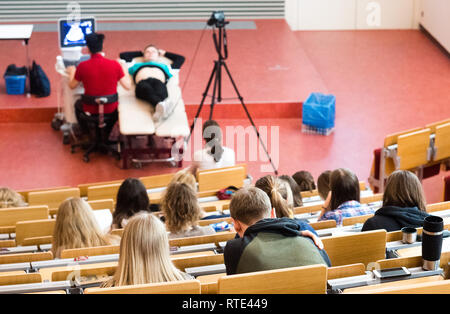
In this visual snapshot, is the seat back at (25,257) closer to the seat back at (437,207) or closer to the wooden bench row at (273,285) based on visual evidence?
the wooden bench row at (273,285)

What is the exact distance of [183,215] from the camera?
14.5 ft

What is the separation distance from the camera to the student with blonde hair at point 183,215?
440 centimetres

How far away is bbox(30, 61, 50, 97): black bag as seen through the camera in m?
9.11

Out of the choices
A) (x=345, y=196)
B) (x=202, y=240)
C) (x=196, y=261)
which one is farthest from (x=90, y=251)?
(x=345, y=196)

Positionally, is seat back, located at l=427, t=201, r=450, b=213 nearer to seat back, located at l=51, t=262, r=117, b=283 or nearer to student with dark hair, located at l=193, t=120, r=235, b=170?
seat back, located at l=51, t=262, r=117, b=283

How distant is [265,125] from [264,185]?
4711 mm

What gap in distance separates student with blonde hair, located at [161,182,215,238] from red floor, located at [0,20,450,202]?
10.3 feet

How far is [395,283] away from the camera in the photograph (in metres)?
3.12

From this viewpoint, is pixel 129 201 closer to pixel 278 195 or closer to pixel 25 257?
pixel 25 257

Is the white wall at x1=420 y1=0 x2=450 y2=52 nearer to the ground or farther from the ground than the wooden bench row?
farther from the ground

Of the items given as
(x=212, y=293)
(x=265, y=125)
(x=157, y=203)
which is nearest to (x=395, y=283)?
(x=212, y=293)

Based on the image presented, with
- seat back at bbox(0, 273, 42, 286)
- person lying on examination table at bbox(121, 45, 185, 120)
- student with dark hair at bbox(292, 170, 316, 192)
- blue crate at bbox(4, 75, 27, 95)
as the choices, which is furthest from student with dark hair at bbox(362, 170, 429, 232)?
blue crate at bbox(4, 75, 27, 95)

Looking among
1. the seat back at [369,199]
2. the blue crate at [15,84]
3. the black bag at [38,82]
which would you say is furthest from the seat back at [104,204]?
the blue crate at [15,84]

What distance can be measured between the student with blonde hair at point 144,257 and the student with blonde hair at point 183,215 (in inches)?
54.1
